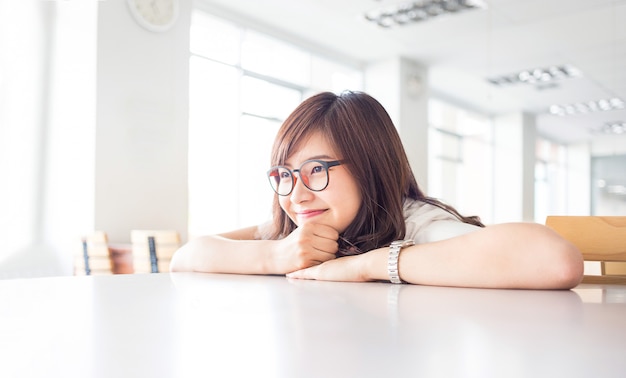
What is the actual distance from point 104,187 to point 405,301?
401cm

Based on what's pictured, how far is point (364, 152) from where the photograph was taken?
136 centimetres

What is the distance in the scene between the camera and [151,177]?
466 cm

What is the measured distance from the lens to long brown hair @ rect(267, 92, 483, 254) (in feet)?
4.42

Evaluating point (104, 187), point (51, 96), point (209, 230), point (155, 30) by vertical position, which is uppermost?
point (155, 30)

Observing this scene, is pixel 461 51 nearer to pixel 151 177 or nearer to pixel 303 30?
pixel 303 30

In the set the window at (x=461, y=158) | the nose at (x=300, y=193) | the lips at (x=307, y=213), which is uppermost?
the window at (x=461, y=158)

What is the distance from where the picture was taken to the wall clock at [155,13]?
4508 mm

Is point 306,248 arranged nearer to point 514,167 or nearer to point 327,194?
point 327,194

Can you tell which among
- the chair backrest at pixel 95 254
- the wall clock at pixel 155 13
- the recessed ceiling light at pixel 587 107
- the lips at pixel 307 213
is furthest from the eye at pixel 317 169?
the recessed ceiling light at pixel 587 107

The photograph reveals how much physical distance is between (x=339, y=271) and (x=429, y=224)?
0.33 meters

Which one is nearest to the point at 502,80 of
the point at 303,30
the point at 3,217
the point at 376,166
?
the point at 303,30

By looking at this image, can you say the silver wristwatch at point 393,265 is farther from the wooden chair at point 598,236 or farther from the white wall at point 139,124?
the white wall at point 139,124

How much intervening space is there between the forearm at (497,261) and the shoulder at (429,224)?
0.56 ft

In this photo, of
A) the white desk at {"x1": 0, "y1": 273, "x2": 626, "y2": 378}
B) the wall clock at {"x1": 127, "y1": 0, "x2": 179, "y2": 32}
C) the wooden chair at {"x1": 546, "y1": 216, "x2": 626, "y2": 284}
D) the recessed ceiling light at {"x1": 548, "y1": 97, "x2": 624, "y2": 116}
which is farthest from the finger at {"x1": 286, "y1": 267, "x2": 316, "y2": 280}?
the recessed ceiling light at {"x1": 548, "y1": 97, "x2": 624, "y2": 116}
